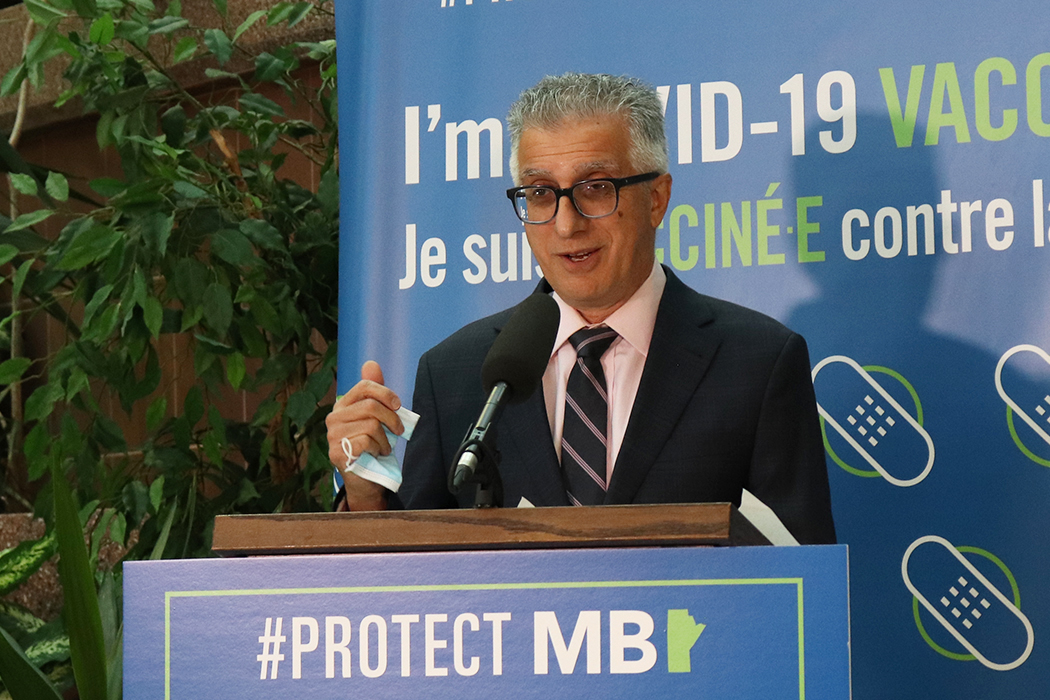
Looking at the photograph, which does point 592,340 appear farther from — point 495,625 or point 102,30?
point 102,30

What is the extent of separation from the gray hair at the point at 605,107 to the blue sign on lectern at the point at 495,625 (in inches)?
44.8

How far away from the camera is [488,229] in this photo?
2.77m

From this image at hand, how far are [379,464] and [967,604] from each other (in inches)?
49.2

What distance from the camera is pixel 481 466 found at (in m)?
1.40

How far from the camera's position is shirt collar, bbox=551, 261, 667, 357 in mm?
2346

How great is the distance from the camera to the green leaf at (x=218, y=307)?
3104 millimetres

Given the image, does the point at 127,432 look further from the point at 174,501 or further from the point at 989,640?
the point at 989,640

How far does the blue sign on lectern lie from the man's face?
3.52 ft

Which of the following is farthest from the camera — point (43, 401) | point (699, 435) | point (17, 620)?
point (17, 620)

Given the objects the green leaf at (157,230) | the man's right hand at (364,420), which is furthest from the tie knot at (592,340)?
the green leaf at (157,230)

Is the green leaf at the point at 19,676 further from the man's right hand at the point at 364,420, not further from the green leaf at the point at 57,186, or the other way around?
the man's right hand at the point at 364,420

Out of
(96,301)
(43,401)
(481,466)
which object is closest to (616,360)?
(481,466)

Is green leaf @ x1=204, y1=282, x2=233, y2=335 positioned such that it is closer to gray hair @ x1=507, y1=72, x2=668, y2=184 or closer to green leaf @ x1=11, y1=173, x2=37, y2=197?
green leaf @ x1=11, y1=173, x2=37, y2=197

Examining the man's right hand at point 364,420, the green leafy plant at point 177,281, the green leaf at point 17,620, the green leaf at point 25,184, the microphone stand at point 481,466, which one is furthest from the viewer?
the green leaf at point 17,620
